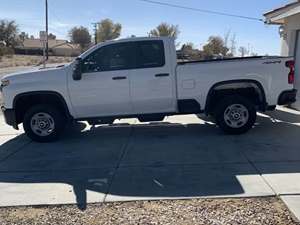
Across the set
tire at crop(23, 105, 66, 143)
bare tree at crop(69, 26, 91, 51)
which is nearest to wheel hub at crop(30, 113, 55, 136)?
tire at crop(23, 105, 66, 143)

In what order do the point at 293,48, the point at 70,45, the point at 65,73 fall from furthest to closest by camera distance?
the point at 70,45, the point at 293,48, the point at 65,73

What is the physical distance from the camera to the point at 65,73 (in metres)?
9.06

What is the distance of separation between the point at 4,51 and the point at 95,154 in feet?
257

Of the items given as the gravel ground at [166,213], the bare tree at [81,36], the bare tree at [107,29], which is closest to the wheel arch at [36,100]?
the gravel ground at [166,213]

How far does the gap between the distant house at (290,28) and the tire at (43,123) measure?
7.07 metres

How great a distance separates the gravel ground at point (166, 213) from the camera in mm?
4895

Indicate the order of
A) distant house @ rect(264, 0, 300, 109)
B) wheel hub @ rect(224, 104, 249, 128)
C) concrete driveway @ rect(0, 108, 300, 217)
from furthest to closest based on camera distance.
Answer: distant house @ rect(264, 0, 300, 109)
wheel hub @ rect(224, 104, 249, 128)
concrete driveway @ rect(0, 108, 300, 217)

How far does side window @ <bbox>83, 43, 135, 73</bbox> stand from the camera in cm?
904

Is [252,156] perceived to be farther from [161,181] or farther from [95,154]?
[95,154]

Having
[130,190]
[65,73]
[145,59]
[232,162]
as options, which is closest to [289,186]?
[232,162]

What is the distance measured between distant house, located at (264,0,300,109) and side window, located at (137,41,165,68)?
198 inches

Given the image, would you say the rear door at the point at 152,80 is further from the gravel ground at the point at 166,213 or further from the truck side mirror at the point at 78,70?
the gravel ground at the point at 166,213

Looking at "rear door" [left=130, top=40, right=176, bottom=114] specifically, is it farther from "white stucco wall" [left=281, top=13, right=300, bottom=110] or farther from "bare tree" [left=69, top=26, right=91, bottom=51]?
"bare tree" [left=69, top=26, right=91, bottom=51]

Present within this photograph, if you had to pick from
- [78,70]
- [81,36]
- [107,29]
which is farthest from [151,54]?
[81,36]
